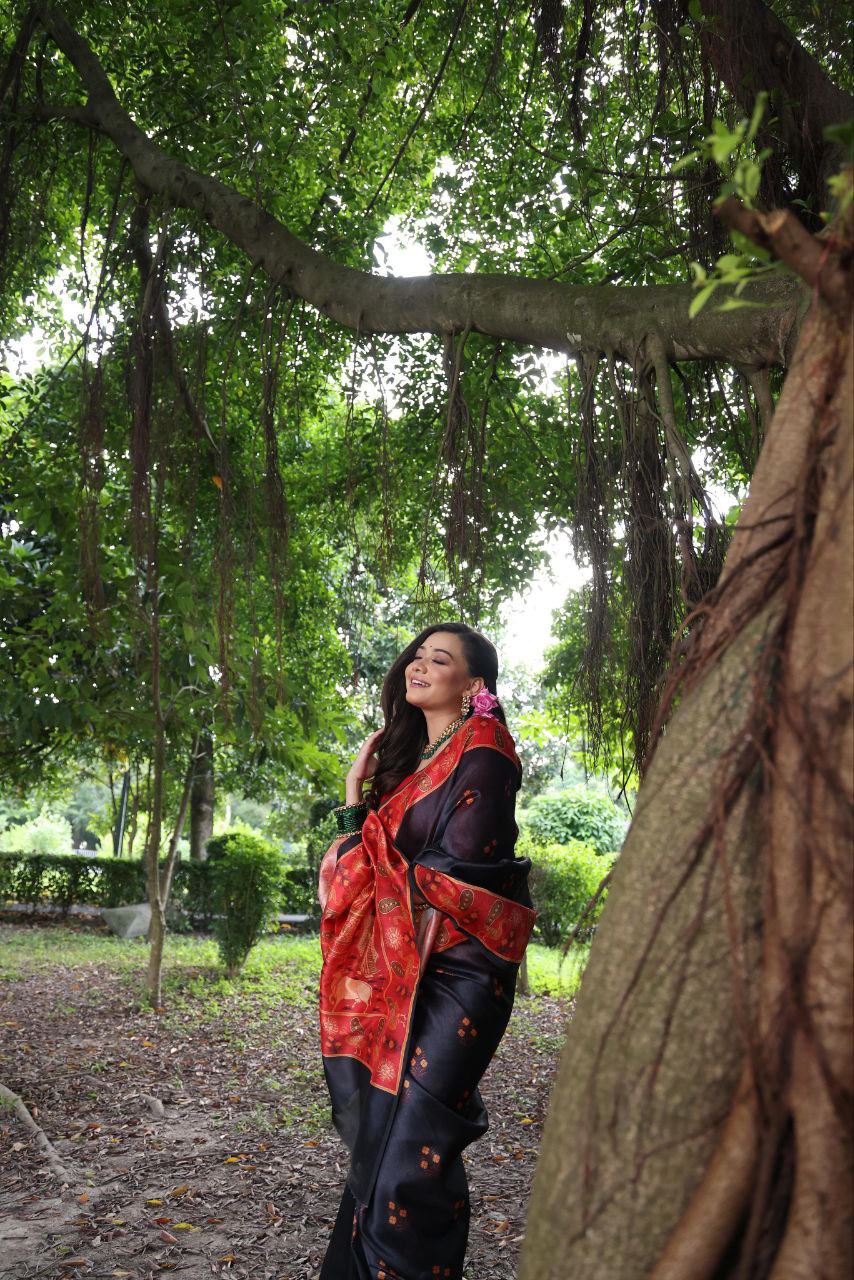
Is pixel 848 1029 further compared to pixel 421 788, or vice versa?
pixel 421 788

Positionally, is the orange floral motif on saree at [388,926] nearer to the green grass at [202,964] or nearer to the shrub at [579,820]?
the green grass at [202,964]

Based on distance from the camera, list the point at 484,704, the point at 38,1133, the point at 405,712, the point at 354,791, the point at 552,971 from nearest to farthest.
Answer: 1. the point at 484,704
2. the point at 354,791
3. the point at 405,712
4. the point at 38,1133
5. the point at 552,971

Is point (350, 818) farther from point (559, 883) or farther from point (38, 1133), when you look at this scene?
point (559, 883)

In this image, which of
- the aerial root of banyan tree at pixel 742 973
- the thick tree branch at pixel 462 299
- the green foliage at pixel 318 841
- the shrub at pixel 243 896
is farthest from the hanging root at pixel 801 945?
the green foliage at pixel 318 841

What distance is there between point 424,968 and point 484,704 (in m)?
0.79

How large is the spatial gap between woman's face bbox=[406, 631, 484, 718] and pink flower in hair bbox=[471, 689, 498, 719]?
4cm

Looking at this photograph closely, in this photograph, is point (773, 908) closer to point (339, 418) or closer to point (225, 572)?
point (225, 572)

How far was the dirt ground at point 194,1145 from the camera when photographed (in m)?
3.53

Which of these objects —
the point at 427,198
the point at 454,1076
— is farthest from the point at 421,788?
the point at 427,198

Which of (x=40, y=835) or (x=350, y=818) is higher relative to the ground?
(x=350, y=818)

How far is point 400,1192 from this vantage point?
2.66m

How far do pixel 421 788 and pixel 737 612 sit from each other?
199 cm

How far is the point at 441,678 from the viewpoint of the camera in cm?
324

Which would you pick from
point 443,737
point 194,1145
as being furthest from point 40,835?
point 443,737
